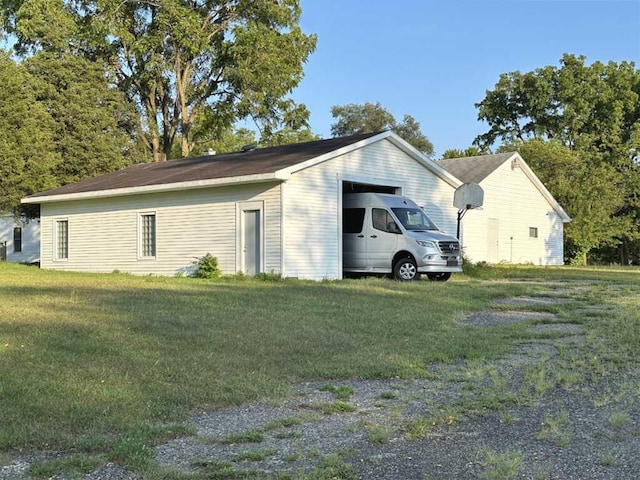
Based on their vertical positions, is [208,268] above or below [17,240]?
below

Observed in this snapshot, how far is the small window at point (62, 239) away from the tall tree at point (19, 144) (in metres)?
4.39

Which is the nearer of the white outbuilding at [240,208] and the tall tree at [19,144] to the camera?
the white outbuilding at [240,208]

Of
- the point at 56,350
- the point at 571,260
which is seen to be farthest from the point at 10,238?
the point at 56,350

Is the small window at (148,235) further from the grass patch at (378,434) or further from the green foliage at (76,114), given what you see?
the grass patch at (378,434)

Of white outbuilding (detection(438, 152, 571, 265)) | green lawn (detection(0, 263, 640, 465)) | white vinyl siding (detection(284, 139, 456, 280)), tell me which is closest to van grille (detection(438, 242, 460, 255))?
white vinyl siding (detection(284, 139, 456, 280))

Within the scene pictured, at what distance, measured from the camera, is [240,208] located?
18562 mm

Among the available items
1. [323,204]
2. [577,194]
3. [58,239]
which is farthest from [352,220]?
[577,194]

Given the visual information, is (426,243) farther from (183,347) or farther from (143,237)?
(183,347)

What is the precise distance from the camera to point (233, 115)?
39.5 m

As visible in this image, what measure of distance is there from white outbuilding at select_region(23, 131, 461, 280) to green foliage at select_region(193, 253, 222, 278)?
266 mm

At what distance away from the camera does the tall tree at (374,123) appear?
68.0m

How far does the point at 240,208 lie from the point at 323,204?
2.22 metres

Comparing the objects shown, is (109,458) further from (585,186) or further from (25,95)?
(585,186)

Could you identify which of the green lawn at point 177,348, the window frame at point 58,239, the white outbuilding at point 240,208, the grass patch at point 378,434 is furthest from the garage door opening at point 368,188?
the grass patch at point 378,434
